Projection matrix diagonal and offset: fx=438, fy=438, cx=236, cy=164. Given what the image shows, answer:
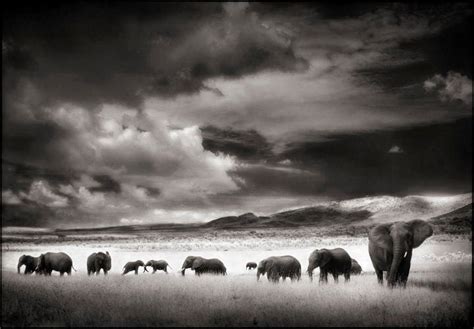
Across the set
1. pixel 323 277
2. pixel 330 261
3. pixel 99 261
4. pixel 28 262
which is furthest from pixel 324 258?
pixel 28 262

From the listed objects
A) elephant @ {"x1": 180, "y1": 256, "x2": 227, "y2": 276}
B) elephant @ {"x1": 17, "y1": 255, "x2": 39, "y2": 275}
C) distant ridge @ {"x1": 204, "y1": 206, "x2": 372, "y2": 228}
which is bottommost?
elephant @ {"x1": 180, "y1": 256, "x2": 227, "y2": 276}

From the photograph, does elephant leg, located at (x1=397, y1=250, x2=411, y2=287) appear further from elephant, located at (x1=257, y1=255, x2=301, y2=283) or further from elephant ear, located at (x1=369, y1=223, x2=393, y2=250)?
elephant, located at (x1=257, y1=255, x2=301, y2=283)

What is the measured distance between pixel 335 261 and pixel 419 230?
2.87m

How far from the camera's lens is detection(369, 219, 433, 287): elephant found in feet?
38.3

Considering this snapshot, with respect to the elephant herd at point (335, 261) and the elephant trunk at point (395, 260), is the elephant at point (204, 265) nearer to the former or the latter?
the elephant herd at point (335, 261)

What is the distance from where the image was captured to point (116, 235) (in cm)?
1247

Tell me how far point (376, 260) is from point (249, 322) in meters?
5.38

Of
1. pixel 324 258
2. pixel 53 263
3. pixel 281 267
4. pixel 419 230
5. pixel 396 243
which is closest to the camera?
pixel 396 243

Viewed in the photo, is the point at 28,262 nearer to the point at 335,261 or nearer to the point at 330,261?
the point at 330,261

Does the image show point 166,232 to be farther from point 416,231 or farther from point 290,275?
point 416,231

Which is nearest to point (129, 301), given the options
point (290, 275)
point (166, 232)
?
point (166, 232)

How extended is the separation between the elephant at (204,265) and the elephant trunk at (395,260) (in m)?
7.42

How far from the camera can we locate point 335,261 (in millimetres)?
14094

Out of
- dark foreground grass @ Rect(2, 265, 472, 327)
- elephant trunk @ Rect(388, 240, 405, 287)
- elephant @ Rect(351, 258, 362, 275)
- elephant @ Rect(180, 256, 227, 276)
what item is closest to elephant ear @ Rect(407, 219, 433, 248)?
elephant trunk @ Rect(388, 240, 405, 287)
